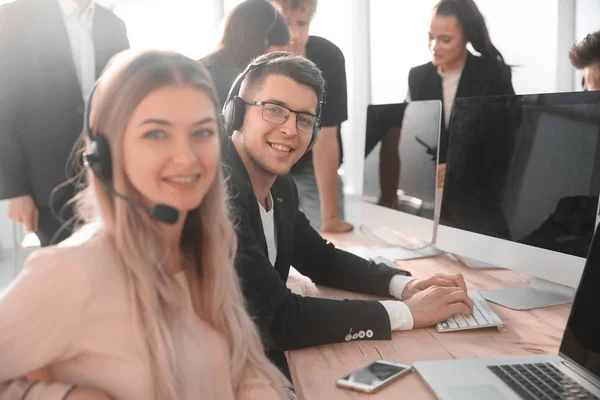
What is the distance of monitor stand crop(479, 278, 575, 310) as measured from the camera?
4.04ft

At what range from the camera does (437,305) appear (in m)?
1.13

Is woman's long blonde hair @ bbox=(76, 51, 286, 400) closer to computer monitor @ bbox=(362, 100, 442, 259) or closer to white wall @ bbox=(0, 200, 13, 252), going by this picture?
computer monitor @ bbox=(362, 100, 442, 259)

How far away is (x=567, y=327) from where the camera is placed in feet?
2.90

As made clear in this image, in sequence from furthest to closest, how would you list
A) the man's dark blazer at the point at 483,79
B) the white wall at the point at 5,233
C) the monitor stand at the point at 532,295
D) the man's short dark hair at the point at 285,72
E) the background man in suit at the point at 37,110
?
the white wall at the point at 5,233 → the man's dark blazer at the point at 483,79 → the background man in suit at the point at 37,110 → the man's short dark hair at the point at 285,72 → the monitor stand at the point at 532,295

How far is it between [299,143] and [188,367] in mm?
682

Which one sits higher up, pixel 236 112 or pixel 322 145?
pixel 236 112

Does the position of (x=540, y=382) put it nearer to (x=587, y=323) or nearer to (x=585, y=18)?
(x=587, y=323)

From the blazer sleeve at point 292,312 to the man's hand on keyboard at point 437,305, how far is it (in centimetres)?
7

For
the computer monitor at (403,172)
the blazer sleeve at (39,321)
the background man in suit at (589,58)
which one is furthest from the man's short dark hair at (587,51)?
the blazer sleeve at (39,321)

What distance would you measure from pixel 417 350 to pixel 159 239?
0.49 meters

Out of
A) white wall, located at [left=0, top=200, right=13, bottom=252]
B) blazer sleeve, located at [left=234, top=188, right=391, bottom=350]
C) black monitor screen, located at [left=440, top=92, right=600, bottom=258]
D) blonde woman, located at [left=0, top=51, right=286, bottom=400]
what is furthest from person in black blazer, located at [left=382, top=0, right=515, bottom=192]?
white wall, located at [left=0, top=200, right=13, bottom=252]

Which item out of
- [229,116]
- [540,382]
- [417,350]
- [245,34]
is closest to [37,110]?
[245,34]

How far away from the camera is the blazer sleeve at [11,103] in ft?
5.84

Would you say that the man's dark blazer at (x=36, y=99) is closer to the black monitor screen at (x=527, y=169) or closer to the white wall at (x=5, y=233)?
the black monitor screen at (x=527, y=169)
